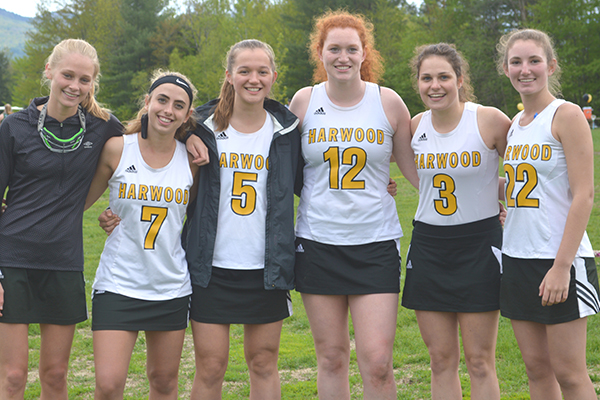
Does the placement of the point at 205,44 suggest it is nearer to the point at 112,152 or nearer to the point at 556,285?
the point at 112,152

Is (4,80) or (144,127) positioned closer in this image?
(144,127)

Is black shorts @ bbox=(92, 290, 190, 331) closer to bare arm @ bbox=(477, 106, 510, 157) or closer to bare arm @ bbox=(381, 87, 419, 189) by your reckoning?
bare arm @ bbox=(381, 87, 419, 189)

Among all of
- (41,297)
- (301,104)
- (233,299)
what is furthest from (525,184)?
(41,297)

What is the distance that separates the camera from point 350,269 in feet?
12.0

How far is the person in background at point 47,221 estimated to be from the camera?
335 cm

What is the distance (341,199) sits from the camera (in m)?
3.68

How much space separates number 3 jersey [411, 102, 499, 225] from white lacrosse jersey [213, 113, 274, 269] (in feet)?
3.37

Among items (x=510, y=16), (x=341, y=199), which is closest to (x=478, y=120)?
(x=341, y=199)

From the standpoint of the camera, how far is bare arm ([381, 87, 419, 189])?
12.5 ft

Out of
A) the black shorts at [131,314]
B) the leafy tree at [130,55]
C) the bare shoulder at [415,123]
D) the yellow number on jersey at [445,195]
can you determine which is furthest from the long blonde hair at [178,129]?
the leafy tree at [130,55]

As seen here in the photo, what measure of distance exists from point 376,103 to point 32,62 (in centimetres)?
5358

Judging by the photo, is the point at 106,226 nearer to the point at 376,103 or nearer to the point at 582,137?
the point at 376,103

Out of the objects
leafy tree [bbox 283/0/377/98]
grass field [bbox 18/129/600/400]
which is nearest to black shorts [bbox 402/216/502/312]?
grass field [bbox 18/129/600/400]

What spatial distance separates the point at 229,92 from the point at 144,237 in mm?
1102
